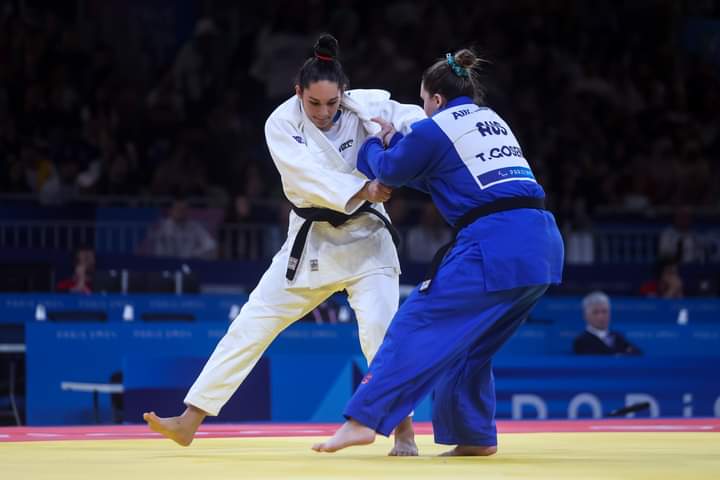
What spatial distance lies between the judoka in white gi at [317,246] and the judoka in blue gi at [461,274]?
443 mm

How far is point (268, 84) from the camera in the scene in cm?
1376

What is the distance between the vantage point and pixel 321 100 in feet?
16.4

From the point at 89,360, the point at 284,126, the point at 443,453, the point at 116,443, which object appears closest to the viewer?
the point at 443,453

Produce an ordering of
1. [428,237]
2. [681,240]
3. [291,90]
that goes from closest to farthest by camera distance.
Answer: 1. [428,237]
2. [681,240]
3. [291,90]

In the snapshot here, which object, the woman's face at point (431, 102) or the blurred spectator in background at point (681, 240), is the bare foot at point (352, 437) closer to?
the woman's face at point (431, 102)

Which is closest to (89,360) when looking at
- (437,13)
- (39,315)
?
(39,315)

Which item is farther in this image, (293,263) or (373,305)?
(293,263)

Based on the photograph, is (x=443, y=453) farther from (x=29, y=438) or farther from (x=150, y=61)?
(x=150, y=61)

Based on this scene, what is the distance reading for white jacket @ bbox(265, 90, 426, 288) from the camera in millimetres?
5051

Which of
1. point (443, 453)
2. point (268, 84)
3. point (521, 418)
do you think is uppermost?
point (268, 84)

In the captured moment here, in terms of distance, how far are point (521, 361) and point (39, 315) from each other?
3.27 meters

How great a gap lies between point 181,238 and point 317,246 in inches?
247

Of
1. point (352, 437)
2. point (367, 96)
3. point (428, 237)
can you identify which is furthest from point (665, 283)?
point (352, 437)

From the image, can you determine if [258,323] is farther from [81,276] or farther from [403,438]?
[81,276]
